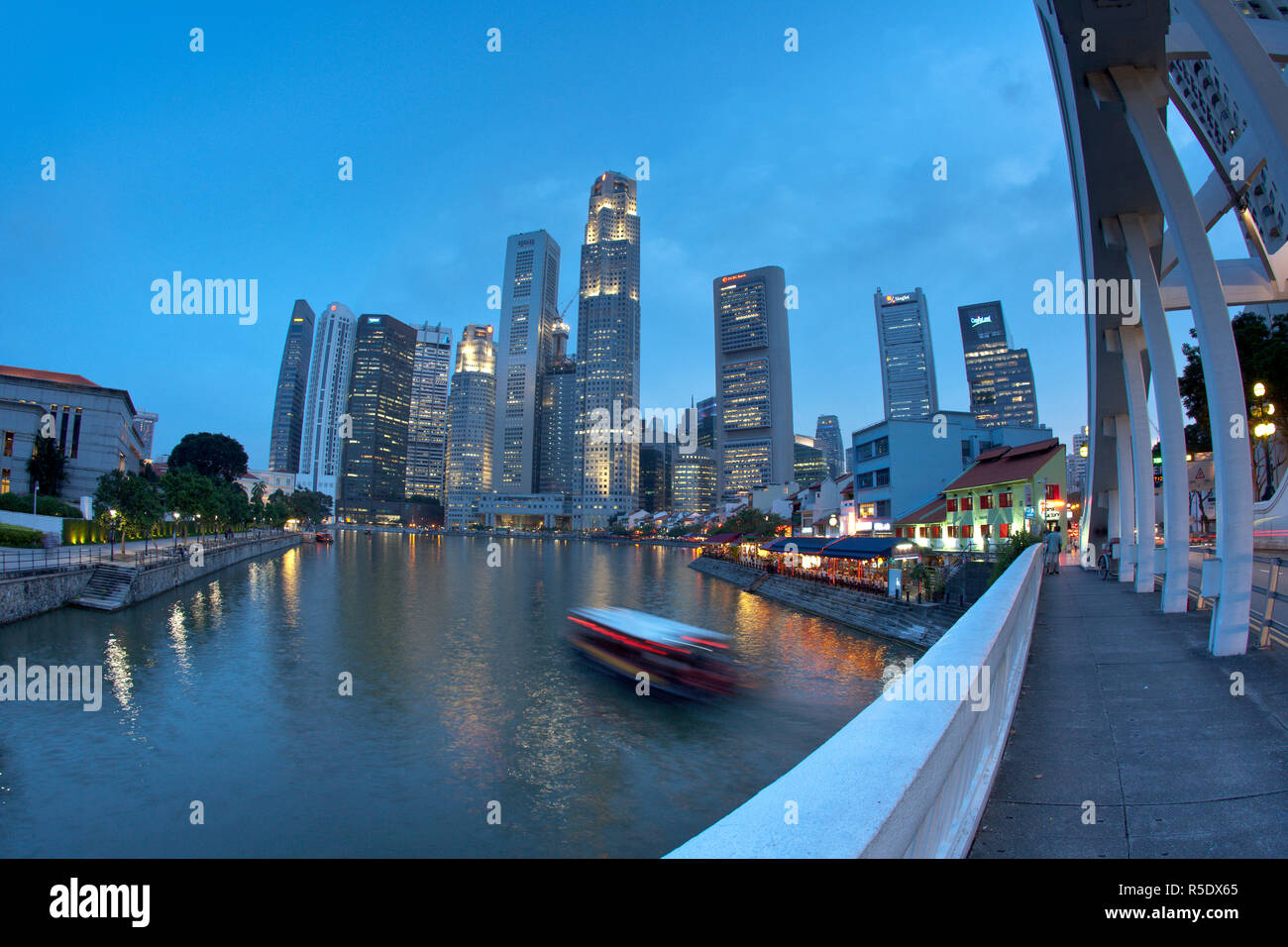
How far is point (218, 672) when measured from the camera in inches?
762

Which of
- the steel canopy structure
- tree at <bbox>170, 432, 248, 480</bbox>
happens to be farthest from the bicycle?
tree at <bbox>170, 432, 248, 480</bbox>

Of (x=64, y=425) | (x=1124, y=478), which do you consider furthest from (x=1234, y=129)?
(x=64, y=425)

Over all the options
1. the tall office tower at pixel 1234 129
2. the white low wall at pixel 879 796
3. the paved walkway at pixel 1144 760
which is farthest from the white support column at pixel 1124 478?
the white low wall at pixel 879 796

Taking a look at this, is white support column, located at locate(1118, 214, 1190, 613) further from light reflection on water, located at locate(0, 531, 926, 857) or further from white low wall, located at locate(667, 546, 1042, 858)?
white low wall, located at locate(667, 546, 1042, 858)

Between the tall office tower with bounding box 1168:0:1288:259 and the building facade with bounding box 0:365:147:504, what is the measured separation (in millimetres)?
73496

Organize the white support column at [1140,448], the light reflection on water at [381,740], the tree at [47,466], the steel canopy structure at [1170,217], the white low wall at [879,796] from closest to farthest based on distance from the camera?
the white low wall at [879,796]
the steel canopy structure at [1170,217]
the light reflection on water at [381,740]
the white support column at [1140,448]
the tree at [47,466]

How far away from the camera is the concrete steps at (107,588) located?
29.1 m

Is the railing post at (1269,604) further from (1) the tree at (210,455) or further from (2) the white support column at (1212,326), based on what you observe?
(1) the tree at (210,455)

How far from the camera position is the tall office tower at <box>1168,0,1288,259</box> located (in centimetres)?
1388

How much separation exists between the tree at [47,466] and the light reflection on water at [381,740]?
3836cm

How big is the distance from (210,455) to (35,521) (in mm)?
62785

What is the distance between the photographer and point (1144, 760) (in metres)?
4.41

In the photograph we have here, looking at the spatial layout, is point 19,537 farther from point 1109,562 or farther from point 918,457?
point 918,457
